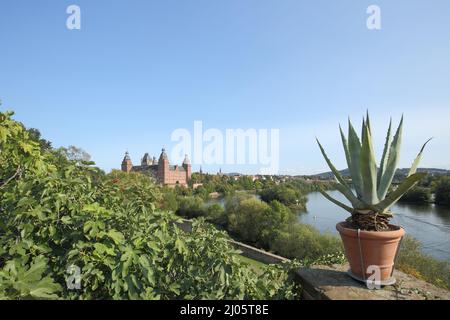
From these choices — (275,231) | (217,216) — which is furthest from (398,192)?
(217,216)

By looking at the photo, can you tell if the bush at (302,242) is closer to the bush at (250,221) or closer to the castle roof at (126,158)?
the bush at (250,221)

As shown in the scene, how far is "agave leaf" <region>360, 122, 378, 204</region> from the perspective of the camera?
7.44ft

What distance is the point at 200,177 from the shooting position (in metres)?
102

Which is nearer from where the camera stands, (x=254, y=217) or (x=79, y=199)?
(x=79, y=199)

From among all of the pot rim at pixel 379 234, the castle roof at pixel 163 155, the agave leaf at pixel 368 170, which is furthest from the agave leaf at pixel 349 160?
the castle roof at pixel 163 155

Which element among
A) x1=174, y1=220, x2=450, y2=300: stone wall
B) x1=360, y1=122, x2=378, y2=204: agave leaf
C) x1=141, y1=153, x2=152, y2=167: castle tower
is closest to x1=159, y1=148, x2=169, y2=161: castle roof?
x1=141, y1=153, x2=152, y2=167: castle tower

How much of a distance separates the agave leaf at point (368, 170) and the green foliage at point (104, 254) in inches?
39.1

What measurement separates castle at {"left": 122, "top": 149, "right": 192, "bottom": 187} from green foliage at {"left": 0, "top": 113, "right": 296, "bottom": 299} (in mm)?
74113

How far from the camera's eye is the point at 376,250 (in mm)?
2117

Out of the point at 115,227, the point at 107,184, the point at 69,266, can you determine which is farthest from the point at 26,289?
the point at 107,184

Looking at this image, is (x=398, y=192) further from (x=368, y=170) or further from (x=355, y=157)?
(x=355, y=157)

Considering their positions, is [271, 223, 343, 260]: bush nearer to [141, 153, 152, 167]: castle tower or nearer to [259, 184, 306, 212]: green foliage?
[259, 184, 306, 212]: green foliage
